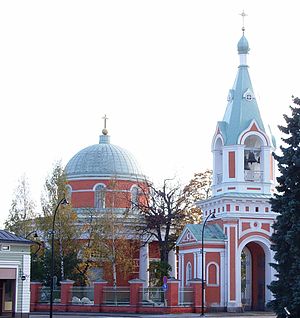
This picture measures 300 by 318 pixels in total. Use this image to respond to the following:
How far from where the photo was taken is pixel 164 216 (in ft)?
202

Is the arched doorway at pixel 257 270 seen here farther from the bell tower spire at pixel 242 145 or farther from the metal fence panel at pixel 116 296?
the metal fence panel at pixel 116 296

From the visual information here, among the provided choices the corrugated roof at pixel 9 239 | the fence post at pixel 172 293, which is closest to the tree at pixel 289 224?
the corrugated roof at pixel 9 239

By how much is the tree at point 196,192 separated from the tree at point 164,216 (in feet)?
2.46

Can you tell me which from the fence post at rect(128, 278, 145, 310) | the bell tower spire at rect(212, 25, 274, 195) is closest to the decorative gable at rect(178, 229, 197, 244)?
the bell tower spire at rect(212, 25, 274, 195)

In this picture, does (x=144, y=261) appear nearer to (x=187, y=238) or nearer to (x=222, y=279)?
(x=187, y=238)

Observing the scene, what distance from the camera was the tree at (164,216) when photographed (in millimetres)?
61406

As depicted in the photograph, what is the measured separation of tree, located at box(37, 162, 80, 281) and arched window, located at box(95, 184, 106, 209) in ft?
24.3

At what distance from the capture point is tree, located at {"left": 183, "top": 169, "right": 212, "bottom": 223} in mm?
64688

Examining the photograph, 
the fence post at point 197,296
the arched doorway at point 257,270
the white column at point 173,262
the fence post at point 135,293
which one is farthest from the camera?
the white column at point 173,262

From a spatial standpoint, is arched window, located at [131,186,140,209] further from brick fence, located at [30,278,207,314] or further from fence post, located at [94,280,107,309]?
fence post, located at [94,280,107,309]

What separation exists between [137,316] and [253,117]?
1773 centimetres

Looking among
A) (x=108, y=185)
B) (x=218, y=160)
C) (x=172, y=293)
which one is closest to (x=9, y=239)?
(x=172, y=293)

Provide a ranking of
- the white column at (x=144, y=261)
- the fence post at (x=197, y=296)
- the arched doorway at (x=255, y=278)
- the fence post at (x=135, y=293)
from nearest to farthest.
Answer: the fence post at (x=197, y=296), the fence post at (x=135, y=293), the arched doorway at (x=255, y=278), the white column at (x=144, y=261)

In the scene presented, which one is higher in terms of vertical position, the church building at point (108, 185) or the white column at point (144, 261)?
the church building at point (108, 185)
